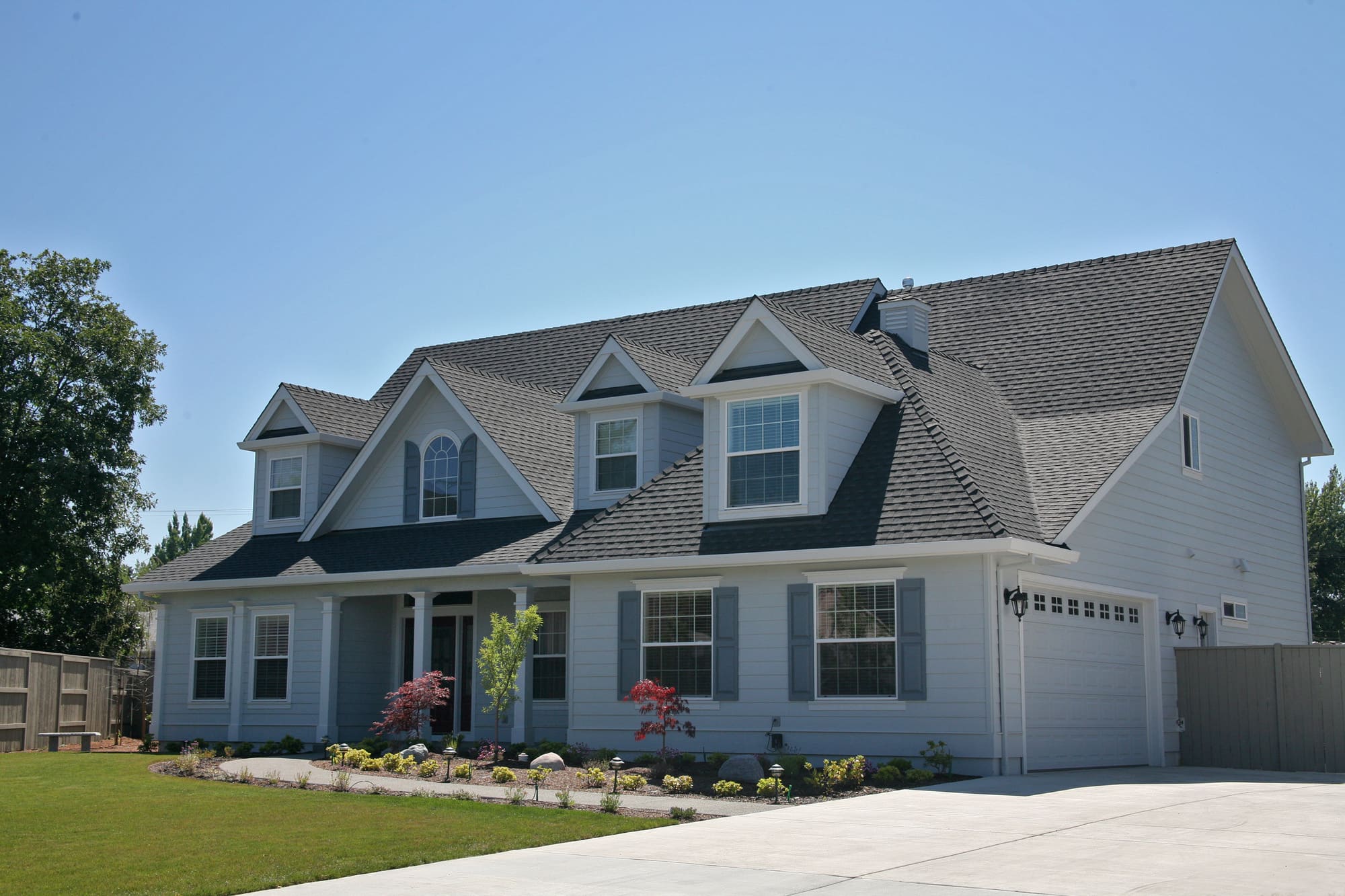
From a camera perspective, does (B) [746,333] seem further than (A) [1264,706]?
No

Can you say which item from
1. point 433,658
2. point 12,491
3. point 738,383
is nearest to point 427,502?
point 433,658

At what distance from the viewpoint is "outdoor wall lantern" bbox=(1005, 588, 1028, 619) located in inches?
679

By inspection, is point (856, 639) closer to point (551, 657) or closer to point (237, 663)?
point (551, 657)

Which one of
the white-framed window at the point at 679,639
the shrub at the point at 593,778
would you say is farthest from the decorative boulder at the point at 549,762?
the white-framed window at the point at 679,639

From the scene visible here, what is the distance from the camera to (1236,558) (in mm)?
23797

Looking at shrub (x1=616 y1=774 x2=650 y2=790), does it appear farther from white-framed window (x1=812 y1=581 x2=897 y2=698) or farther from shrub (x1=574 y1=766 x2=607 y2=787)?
white-framed window (x1=812 y1=581 x2=897 y2=698)

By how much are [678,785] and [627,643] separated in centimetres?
475

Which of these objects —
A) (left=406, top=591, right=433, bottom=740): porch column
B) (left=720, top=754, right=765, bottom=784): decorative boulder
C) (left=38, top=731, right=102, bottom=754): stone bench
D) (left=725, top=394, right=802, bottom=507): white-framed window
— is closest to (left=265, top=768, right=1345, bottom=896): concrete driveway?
(left=720, top=754, right=765, bottom=784): decorative boulder

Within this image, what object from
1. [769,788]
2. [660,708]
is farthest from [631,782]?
[660,708]

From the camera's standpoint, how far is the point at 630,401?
22.9m

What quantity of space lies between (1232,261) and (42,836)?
20.4 meters

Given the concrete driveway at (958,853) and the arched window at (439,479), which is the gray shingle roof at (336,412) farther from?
the concrete driveway at (958,853)

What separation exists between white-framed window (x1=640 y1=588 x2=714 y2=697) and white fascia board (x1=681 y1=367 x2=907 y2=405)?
114 inches

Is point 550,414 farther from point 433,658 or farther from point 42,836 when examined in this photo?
point 42,836
